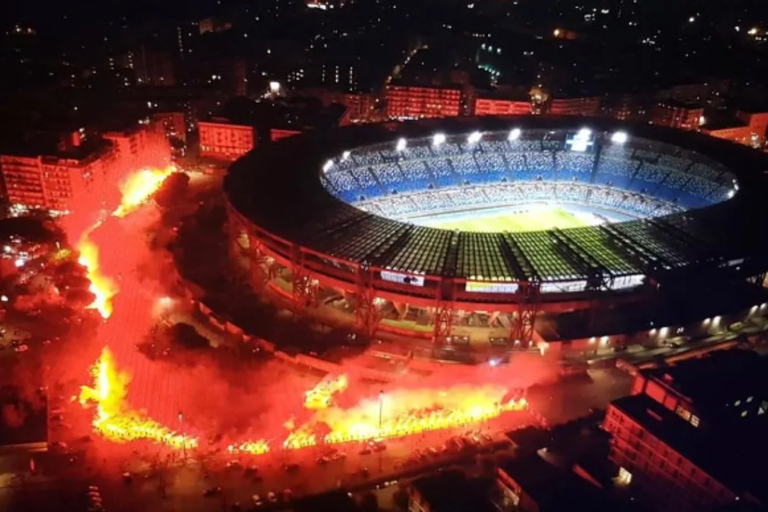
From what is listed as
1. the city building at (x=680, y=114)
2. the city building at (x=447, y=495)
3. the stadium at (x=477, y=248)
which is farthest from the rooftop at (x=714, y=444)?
the city building at (x=680, y=114)

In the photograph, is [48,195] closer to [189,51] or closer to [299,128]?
[299,128]

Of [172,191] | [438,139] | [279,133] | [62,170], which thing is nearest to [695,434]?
[438,139]

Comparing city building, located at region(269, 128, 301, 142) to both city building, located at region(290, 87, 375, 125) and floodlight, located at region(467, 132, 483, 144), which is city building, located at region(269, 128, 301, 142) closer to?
city building, located at region(290, 87, 375, 125)

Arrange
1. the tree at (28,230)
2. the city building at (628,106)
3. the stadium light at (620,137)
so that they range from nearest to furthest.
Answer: the tree at (28,230), the stadium light at (620,137), the city building at (628,106)

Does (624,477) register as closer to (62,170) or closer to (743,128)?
(62,170)

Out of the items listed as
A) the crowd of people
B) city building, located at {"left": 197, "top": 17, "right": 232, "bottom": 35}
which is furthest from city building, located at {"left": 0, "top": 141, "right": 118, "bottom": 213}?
city building, located at {"left": 197, "top": 17, "right": 232, "bottom": 35}

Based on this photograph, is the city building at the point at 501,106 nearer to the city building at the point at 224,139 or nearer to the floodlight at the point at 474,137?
the floodlight at the point at 474,137
